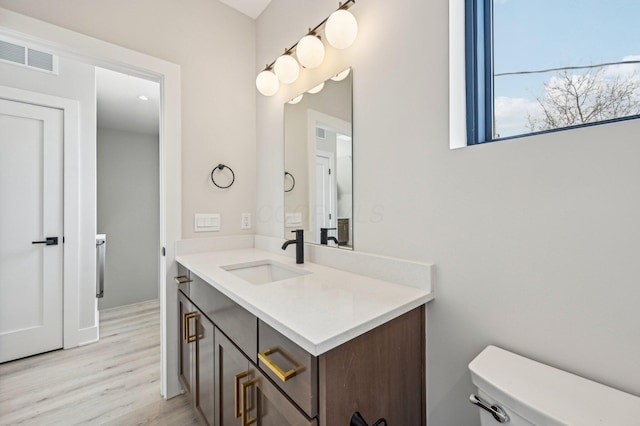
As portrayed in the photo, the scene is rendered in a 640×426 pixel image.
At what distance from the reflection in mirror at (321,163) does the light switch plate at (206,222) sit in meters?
0.52

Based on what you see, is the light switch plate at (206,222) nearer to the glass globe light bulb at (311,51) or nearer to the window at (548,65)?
the glass globe light bulb at (311,51)

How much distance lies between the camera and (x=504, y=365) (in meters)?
0.76

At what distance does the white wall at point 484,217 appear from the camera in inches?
26.7

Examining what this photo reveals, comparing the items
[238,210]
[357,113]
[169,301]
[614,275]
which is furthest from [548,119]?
[169,301]

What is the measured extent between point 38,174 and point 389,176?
2.77m

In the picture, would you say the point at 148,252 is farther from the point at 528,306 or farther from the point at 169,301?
the point at 528,306

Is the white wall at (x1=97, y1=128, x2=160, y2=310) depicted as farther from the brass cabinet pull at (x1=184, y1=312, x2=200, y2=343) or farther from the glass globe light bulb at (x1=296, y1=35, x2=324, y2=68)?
the glass globe light bulb at (x1=296, y1=35, x2=324, y2=68)

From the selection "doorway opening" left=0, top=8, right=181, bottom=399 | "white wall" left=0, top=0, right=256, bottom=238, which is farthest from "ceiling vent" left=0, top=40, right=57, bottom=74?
"white wall" left=0, top=0, right=256, bottom=238

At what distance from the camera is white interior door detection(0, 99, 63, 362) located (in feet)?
6.93

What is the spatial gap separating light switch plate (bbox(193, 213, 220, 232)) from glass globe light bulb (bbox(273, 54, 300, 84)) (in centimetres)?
101

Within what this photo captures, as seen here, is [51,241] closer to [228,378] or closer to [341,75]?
[228,378]

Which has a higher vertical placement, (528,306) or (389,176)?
(389,176)

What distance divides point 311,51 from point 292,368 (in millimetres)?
1414

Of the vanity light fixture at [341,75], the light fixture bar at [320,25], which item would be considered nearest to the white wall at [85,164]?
the light fixture bar at [320,25]
